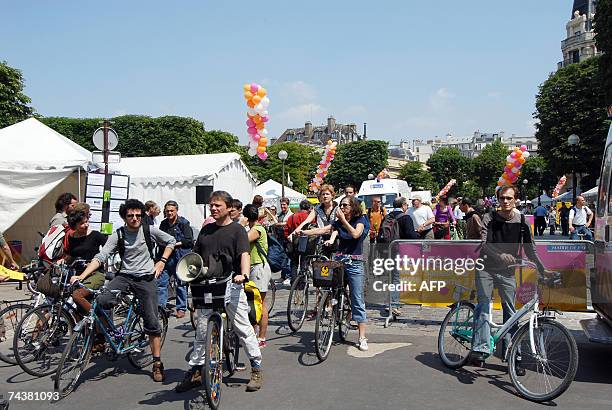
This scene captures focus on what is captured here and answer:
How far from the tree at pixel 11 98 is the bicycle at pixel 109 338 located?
31635 millimetres

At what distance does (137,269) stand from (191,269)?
1.15m

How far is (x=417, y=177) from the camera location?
110125 millimetres

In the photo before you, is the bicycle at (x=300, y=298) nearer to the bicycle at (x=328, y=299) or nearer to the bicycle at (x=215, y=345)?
the bicycle at (x=328, y=299)

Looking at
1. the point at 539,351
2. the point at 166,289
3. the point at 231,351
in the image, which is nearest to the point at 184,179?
the point at 166,289

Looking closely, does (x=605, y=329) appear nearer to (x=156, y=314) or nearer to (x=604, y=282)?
(x=604, y=282)

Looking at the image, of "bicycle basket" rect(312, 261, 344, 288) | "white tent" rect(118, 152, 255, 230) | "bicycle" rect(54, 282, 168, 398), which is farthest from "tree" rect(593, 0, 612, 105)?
"bicycle" rect(54, 282, 168, 398)

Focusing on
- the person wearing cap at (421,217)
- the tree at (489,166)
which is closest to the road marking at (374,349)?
the person wearing cap at (421,217)

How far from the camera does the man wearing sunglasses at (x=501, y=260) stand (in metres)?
5.96

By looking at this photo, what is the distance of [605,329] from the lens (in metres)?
6.10

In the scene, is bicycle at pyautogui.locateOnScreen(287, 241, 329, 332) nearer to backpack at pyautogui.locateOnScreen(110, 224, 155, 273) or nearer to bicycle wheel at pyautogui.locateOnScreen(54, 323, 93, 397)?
backpack at pyautogui.locateOnScreen(110, 224, 155, 273)

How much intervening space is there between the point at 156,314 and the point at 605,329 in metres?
4.75

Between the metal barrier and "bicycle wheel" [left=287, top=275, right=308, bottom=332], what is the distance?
1.21 meters

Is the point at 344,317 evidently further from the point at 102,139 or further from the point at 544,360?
the point at 102,139

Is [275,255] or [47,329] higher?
[275,255]
